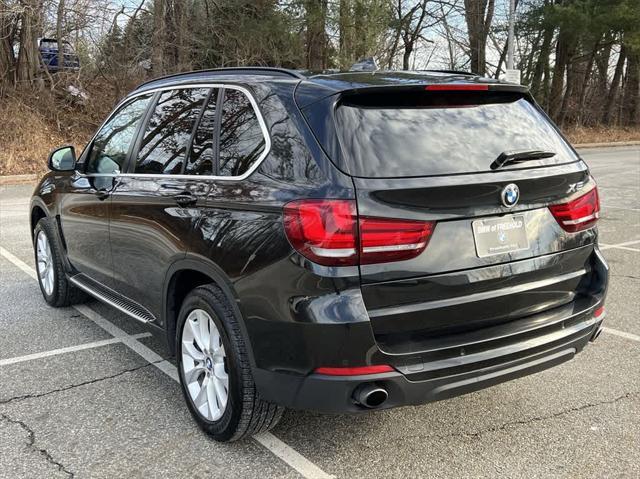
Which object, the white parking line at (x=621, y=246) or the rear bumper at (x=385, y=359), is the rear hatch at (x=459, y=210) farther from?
the white parking line at (x=621, y=246)

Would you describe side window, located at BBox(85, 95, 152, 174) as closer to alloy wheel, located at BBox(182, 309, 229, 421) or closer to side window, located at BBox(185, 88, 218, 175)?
side window, located at BBox(185, 88, 218, 175)

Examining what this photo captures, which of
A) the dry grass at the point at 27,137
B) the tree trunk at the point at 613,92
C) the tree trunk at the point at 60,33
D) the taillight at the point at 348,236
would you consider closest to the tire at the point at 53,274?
the taillight at the point at 348,236

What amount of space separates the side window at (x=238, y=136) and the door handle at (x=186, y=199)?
0.21 m

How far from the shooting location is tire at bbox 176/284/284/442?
9.20 ft

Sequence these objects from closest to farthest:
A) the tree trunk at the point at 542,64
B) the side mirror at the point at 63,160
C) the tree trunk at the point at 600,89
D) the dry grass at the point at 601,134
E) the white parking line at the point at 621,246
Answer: the side mirror at the point at 63,160
the white parking line at the point at 621,246
the dry grass at the point at 601,134
the tree trunk at the point at 542,64
the tree trunk at the point at 600,89

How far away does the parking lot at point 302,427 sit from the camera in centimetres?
283

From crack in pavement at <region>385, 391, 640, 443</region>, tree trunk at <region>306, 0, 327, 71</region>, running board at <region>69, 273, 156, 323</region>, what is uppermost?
tree trunk at <region>306, 0, 327, 71</region>

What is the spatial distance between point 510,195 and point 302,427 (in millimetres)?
1567

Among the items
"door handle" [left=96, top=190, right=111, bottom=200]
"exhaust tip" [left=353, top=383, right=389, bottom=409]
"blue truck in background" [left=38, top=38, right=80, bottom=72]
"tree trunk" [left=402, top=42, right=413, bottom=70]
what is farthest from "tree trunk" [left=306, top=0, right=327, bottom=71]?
"exhaust tip" [left=353, top=383, right=389, bottom=409]

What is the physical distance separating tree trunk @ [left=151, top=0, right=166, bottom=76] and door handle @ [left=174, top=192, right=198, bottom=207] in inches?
710

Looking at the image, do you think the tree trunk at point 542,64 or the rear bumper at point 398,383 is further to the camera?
the tree trunk at point 542,64

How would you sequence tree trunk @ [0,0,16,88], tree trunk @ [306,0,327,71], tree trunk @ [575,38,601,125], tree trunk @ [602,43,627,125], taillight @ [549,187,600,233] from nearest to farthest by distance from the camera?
taillight @ [549,187,600,233] < tree trunk @ [0,0,16,88] < tree trunk @ [306,0,327,71] < tree trunk @ [575,38,601,125] < tree trunk @ [602,43,627,125]

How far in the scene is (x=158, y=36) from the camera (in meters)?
19.6

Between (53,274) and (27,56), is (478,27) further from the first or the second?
(53,274)
